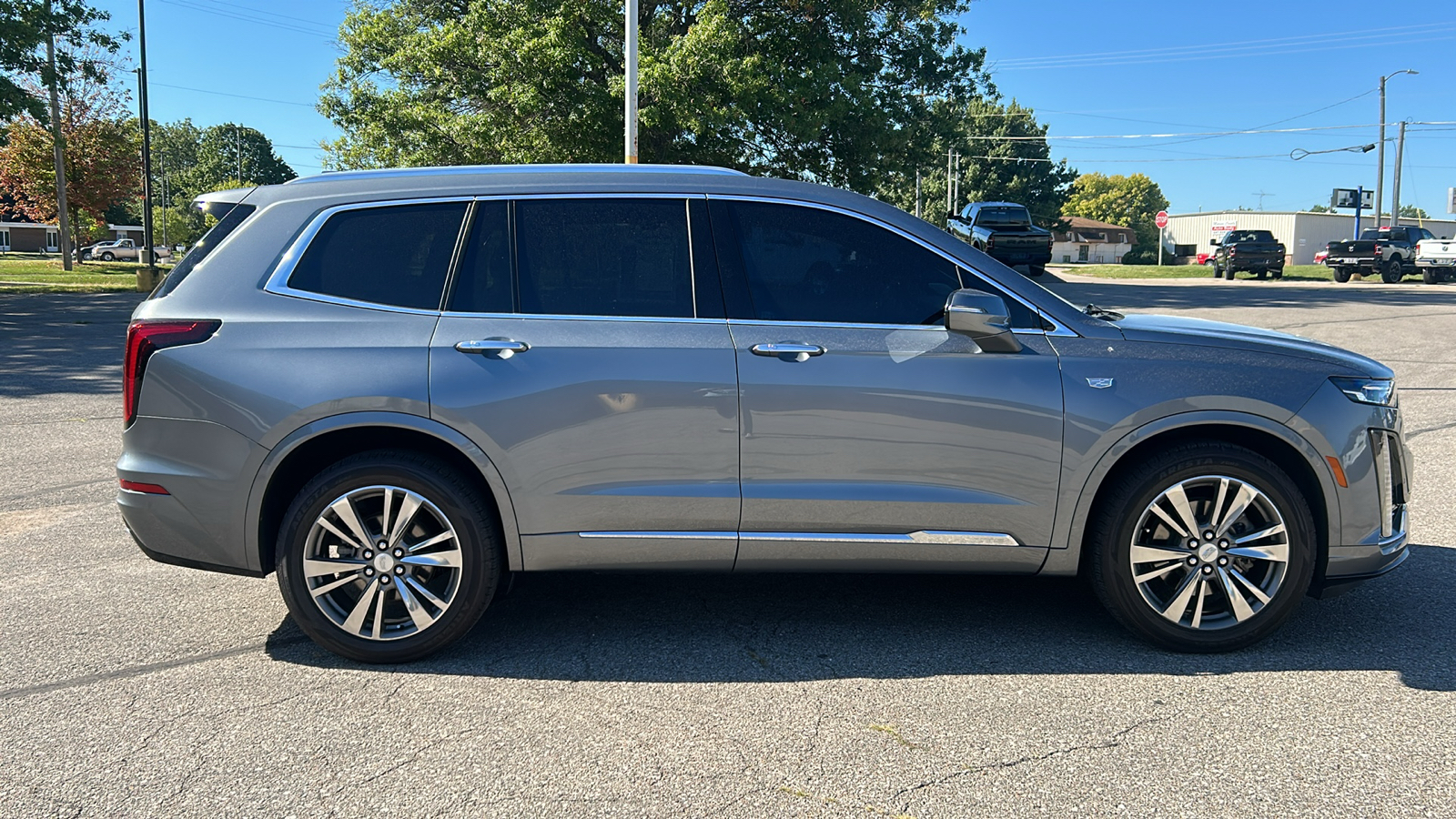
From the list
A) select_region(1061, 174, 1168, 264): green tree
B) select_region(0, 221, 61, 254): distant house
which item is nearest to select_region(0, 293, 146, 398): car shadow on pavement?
select_region(0, 221, 61, 254): distant house

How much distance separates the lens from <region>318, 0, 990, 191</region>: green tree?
22219 millimetres

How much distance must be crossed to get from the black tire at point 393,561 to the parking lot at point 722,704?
0.14 meters

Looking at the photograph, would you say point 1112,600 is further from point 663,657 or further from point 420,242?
point 420,242

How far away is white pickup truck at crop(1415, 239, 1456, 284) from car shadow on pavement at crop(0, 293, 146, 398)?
3701 centimetres

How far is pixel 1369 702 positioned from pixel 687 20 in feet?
78.4

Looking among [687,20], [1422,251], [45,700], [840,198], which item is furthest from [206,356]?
[1422,251]

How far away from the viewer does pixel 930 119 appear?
27094 millimetres

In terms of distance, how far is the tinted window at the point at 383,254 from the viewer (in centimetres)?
406

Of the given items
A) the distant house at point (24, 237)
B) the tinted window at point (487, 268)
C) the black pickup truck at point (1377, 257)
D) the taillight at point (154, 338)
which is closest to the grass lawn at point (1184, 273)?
the black pickup truck at point (1377, 257)

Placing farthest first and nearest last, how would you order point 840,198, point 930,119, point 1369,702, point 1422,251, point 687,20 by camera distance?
1. point 1422,251
2. point 930,119
3. point 687,20
4. point 840,198
5. point 1369,702

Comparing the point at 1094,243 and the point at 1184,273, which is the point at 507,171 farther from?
the point at 1094,243

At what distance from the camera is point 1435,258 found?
34.3 m

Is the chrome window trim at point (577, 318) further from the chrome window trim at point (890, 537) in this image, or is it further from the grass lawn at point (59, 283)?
the grass lawn at point (59, 283)

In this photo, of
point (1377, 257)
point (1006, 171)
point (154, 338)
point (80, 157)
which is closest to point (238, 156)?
point (80, 157)
